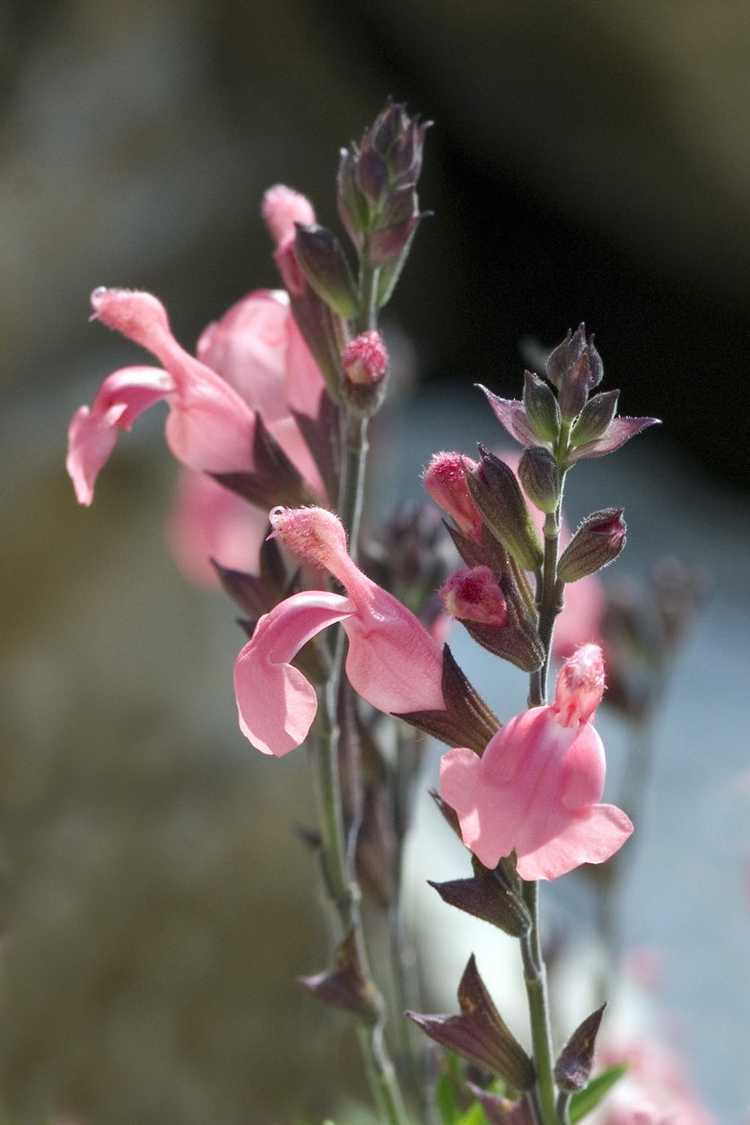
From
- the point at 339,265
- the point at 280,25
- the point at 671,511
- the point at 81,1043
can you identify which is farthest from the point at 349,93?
the point at 339,265

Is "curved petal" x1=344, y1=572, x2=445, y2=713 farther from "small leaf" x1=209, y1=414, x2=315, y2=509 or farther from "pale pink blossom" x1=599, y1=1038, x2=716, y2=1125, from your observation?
"pale pink blossom" x1=599, y1=1038, x2=716, y2=1125

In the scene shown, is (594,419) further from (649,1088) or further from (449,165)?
(449,165)

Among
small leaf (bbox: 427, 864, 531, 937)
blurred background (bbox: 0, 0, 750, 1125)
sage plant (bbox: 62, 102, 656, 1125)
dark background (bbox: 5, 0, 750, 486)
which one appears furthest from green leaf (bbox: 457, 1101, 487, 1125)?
dark background (bbox: 5, 0, 750, 486)

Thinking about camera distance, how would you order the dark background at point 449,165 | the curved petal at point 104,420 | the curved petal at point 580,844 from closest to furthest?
the curved petal at point 580,844, the curved petal at point 104,420, the dark background at point 449,165

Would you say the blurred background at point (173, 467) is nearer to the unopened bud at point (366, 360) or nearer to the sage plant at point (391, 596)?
the sage plant at point (391, 596)

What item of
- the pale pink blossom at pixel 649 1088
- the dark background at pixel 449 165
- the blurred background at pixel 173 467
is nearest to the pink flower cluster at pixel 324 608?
the pale pink blossom at pixel 649 1088
